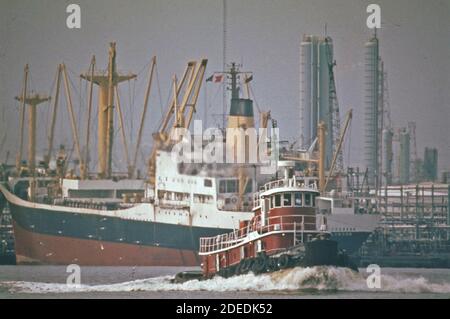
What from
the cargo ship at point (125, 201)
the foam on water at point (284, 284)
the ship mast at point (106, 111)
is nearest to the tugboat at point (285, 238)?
the foam on water at point (284, 284)

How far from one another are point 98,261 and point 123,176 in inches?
109

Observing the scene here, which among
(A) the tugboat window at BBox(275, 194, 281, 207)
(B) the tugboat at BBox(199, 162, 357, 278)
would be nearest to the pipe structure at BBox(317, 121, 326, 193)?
(B) the tugboat at BBox(199, 162, 357, 278)

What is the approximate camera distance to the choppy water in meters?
40.3

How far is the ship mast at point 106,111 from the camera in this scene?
5178cm

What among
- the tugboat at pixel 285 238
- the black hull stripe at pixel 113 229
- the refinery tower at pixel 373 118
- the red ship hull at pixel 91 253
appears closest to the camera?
the tugboat at pixel 285 238

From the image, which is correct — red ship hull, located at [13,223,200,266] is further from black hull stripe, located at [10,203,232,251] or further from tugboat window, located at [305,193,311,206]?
tugboat window, located at [305,193,311,206]

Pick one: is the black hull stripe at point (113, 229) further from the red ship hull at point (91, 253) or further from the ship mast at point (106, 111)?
the ship mast at point (106, 111)

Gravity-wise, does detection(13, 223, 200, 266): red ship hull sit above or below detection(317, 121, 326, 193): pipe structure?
below

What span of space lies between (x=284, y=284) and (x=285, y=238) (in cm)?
124

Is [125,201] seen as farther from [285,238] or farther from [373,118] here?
[285,238]

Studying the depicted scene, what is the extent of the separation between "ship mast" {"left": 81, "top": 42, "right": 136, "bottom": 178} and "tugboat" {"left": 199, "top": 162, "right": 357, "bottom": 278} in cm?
1008

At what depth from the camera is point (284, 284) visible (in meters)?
40.5

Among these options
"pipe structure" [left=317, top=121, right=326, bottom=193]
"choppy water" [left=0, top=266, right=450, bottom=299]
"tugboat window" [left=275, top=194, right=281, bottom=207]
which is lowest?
"choppy water" [left=0, top=266, right=450, bottom=299]

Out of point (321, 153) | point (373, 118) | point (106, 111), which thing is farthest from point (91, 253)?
point (373, 118)
